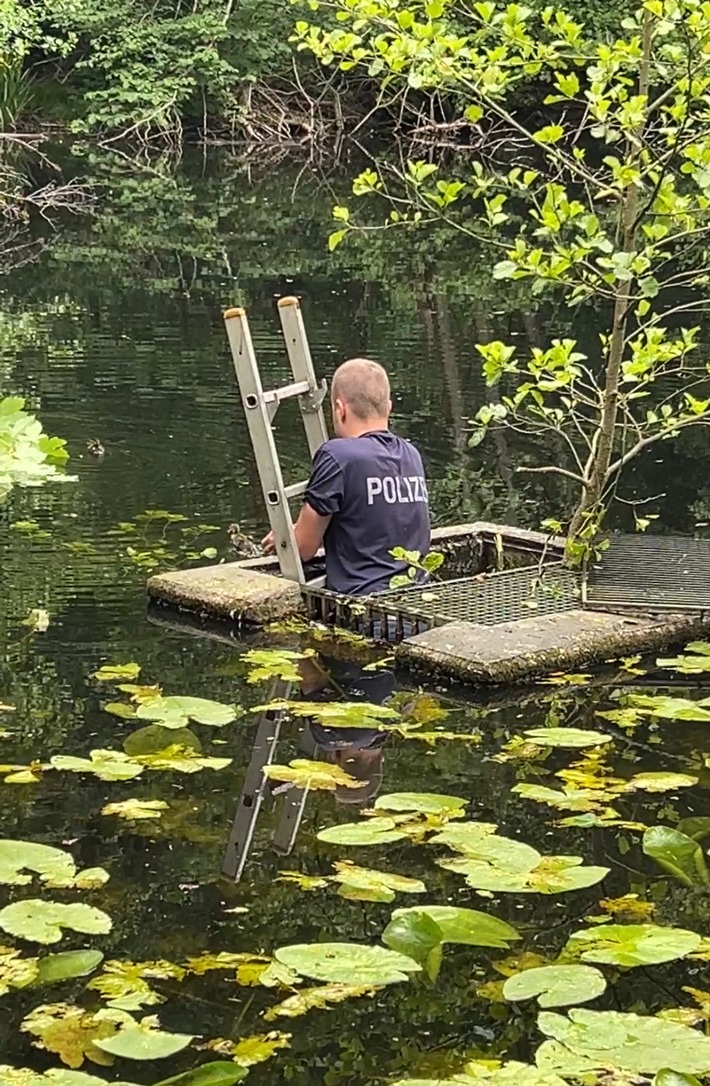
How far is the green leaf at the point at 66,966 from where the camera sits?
3.92 meters

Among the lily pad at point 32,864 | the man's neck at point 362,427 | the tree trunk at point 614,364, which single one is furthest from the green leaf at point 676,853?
the man's neck at point 362,427

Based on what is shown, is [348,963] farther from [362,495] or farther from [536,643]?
[362,495]

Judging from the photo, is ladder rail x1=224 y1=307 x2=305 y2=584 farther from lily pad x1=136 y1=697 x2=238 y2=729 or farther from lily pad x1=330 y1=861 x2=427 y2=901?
lily pad x1=330 y1=861 x2=427 y2=901

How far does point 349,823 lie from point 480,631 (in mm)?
1893

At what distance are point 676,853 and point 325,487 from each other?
2862mm

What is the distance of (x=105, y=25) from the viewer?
3912 cm

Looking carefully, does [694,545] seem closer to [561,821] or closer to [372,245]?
[561,821]

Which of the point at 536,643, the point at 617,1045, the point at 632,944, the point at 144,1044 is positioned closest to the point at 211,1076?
the point at 144,1044

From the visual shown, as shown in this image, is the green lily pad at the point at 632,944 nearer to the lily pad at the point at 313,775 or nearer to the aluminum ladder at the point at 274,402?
the lily pad at the point at 313,775

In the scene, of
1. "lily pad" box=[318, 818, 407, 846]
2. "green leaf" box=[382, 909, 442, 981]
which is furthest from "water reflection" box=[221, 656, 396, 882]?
"green leaf" box=[382, 909, 442, 981]

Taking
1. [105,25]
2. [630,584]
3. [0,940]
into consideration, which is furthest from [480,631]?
[105,25]

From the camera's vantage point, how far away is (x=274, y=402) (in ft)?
24.3

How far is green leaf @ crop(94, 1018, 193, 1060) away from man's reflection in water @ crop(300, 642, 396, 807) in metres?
1.58

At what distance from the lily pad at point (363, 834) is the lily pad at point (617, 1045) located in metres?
1.15
